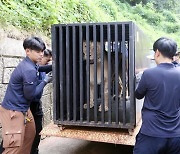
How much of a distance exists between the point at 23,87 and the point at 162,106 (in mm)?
1483

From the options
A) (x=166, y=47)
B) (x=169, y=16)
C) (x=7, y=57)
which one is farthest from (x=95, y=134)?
(x=169, y=16)

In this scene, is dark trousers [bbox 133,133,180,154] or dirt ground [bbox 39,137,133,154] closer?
dark trousers [bbox 133,133,180,154]

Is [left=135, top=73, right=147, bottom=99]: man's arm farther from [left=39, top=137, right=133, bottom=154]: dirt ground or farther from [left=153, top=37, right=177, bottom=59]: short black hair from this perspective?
[left=39, top=137, right=133, bottom=154]: dirt ground

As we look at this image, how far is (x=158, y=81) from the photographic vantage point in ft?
7.62

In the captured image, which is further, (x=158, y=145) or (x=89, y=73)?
(x=89, y=73)

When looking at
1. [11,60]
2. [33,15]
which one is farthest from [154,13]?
[11,60]

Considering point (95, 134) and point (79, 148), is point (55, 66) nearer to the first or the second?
point (95, 134)

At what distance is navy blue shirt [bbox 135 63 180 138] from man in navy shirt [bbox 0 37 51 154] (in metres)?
1.22

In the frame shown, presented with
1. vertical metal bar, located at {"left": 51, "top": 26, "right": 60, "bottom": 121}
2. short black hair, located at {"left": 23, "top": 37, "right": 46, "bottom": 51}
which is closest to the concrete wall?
short black hair, located at {"left": 23, "top": 37, "right": 46, "bottom": 51}

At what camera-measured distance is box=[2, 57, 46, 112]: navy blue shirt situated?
9.20 feet

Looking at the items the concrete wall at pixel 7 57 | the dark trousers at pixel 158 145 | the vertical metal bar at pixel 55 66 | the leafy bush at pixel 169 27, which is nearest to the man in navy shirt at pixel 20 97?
the vertical metal bar at pixel 55 66

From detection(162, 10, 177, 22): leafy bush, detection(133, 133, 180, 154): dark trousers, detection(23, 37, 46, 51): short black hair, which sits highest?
detection(162, 10, 177, 22): leafy bush

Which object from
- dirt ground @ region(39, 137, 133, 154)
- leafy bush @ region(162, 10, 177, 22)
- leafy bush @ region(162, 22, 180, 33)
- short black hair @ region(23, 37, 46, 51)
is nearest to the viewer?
short black hair @ region(23, 37, 46, 51)

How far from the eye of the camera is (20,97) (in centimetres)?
292
